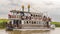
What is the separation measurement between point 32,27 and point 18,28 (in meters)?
0.61

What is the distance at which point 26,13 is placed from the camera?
380 inches

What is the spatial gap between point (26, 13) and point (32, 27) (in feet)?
1.85

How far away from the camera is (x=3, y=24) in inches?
444

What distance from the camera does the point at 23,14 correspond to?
948 centimetres

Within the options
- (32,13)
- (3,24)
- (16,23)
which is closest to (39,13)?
(32,13)

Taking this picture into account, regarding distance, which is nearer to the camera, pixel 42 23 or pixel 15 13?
pixel 15 13

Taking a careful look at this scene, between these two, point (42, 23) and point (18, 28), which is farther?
point (42, 23)

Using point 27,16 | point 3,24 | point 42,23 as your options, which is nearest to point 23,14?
point 27,16

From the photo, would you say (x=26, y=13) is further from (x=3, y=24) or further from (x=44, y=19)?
(x=3, y=24)

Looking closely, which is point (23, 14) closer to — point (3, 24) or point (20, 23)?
point (20, 23)

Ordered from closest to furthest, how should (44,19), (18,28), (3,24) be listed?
1. (18,28)
2. (44,19)
3. (3,24)

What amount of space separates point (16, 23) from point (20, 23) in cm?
16

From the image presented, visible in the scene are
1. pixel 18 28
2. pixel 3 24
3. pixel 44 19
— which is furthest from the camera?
pixel 3 24

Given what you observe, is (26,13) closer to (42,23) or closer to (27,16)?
(27,16)
